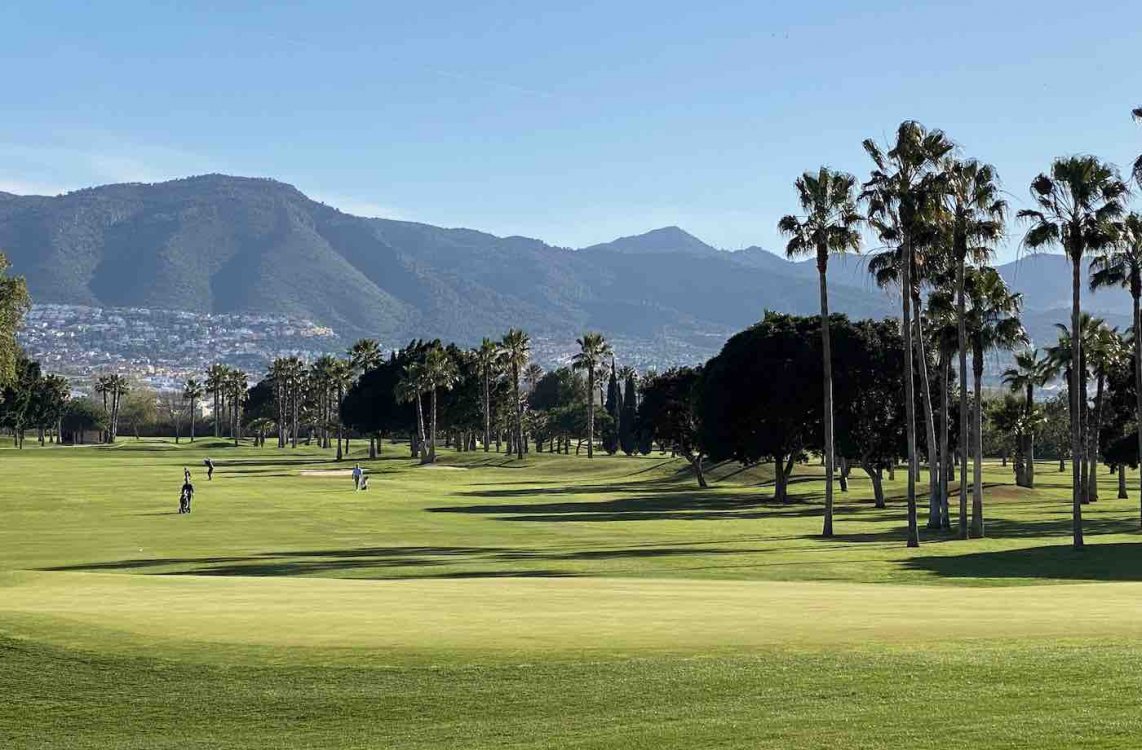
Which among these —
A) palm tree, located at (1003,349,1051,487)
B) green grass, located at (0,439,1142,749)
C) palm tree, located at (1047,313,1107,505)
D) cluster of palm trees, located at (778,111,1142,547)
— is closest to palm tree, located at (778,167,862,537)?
cluster of palm trees, located at (778,111,1142,547)

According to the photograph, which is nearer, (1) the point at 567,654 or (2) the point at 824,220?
(1) the point at 567,654

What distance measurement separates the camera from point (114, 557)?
48250 millimetres

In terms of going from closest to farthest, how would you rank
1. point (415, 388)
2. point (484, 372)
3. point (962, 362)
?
Answer: point (962, 362) < point (415, 388) < point (484, 372)

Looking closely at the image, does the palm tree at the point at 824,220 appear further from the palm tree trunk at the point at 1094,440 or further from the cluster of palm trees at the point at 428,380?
the cluster of palm trees at the point at 428,380

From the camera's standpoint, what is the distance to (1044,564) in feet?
155

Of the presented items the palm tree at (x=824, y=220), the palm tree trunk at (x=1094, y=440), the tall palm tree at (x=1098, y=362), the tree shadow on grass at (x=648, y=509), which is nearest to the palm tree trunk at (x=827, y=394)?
the palm tree at (x=824, y=220)

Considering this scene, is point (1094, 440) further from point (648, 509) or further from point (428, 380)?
point (428, 380)

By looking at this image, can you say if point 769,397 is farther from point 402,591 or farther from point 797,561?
point 402,591

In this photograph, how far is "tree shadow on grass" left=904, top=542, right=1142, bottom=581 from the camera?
4347 centimetres

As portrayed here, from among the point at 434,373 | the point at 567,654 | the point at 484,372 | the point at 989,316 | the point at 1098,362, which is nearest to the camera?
the point at 567,654

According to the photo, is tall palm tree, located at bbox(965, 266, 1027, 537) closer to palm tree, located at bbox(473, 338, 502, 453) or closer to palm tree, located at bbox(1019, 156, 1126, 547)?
palm tree, located at bbox(1019, 156, 1126, 547)

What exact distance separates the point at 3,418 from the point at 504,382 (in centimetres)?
7336

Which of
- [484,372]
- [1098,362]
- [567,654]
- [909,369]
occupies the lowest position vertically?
[567,654]

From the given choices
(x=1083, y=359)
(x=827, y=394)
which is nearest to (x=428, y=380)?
(x=1083, y=359)
